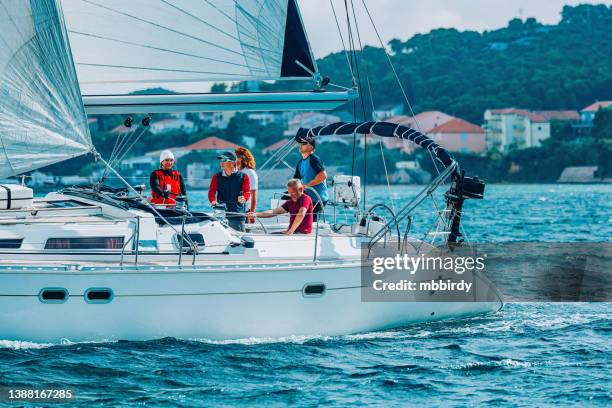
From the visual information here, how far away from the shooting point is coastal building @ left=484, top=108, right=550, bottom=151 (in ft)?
411

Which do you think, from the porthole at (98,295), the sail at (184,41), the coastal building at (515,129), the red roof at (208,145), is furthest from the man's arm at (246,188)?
the coastal building at (515,129)

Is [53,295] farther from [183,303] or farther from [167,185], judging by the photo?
[167,185]

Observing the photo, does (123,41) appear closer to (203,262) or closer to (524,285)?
(203,262)

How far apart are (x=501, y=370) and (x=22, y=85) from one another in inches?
217

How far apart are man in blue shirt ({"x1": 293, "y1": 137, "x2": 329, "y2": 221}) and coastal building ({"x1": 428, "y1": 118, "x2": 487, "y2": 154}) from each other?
10692 cm

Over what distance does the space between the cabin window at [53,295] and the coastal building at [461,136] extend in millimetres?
109943

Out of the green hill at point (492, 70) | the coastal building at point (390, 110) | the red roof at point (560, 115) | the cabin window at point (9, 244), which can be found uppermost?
the green hill at point (492, 70)

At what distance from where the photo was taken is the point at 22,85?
12.0 metres

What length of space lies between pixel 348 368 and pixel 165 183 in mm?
3409

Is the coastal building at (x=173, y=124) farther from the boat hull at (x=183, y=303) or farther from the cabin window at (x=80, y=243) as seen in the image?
the boat hull at (x=183, y=303)

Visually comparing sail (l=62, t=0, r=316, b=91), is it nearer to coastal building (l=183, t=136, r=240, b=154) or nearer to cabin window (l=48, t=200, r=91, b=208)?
cabin window (l=48, t=200, r=91, b=208)

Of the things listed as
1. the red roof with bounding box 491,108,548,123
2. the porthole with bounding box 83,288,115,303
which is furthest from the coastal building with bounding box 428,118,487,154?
the porthole with bounding box 83,288,115,303

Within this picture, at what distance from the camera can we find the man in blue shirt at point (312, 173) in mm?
13438

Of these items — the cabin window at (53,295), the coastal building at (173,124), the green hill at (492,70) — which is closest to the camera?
the cabin window at (53,295)
